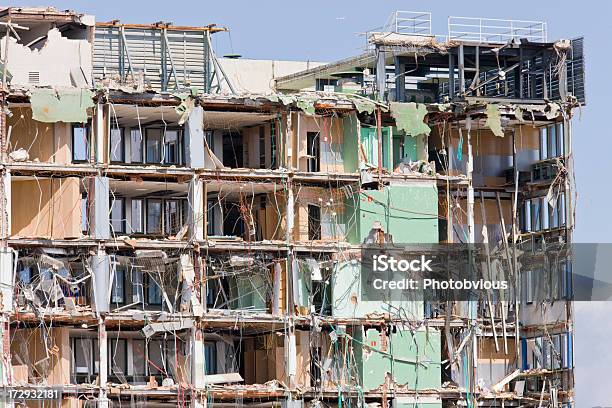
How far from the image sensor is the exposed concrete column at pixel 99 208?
281 ft

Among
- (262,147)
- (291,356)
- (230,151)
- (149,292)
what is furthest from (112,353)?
(262,147)

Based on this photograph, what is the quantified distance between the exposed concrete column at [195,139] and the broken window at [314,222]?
600cm

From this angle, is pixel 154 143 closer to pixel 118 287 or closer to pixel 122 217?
pixel 122 217

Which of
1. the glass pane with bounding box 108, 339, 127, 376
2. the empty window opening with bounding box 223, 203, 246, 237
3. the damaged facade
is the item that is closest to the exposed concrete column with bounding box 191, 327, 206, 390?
the damaged facade

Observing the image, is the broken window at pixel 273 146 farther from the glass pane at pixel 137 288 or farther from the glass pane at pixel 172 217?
the glass pane at pixel 137 288

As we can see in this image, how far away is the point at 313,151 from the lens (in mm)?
90938

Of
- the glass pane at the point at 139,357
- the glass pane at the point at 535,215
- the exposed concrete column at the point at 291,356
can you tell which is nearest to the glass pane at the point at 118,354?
the glass pane at the point at 139,357

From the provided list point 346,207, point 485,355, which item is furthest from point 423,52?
point 485,355

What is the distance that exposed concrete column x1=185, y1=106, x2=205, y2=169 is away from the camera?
287 ft

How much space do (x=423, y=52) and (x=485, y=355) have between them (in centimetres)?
1534

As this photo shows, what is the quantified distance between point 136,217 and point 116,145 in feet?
12.5

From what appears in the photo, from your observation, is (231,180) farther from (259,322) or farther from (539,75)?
(539,75)

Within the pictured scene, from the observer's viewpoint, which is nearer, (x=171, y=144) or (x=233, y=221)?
(x=171, y=144)

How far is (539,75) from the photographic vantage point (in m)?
94.5
